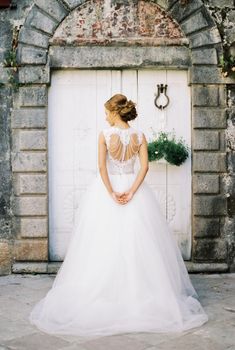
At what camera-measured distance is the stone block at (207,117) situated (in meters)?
7.07

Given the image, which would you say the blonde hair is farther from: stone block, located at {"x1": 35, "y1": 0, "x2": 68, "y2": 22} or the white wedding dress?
stone block, located at {"x1": 35, "y1": 0, "x2": 68, "y2": 22}

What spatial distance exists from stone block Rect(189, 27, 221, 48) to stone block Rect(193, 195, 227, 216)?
1901 mm

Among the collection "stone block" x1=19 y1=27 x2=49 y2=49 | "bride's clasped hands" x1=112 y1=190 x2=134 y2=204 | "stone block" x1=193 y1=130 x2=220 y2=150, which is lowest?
"bride's clasped hands" x1=112 y1=190 x2=134 y2=204

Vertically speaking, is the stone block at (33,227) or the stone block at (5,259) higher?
the stone block at (33,227)

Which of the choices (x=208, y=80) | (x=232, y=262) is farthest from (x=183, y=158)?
(x=232, y=262)

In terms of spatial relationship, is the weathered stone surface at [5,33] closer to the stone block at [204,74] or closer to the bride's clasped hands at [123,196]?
the stone block at [204,74]

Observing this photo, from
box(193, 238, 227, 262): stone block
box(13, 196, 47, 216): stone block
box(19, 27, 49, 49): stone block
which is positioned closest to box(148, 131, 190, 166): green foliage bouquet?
box(193, 238, 227, 262): stone block

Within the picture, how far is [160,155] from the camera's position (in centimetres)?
701

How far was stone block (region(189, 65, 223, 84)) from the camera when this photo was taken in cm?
703

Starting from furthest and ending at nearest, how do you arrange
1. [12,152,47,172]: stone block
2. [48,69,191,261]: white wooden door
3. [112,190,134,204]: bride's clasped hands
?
1. [48,69,191,261]: white wooden door
2. [12,152,47,172]: stone block
3. [112,190,134,204]: bride's clasped hands

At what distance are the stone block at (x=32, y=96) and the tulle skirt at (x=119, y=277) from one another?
198 cm

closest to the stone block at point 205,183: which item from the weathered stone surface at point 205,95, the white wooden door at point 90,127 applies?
the white wooden door at point 90,127

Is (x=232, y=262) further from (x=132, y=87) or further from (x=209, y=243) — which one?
(x=132, y=87)

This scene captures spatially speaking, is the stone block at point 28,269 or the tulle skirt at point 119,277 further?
the stone block at point 28,269
